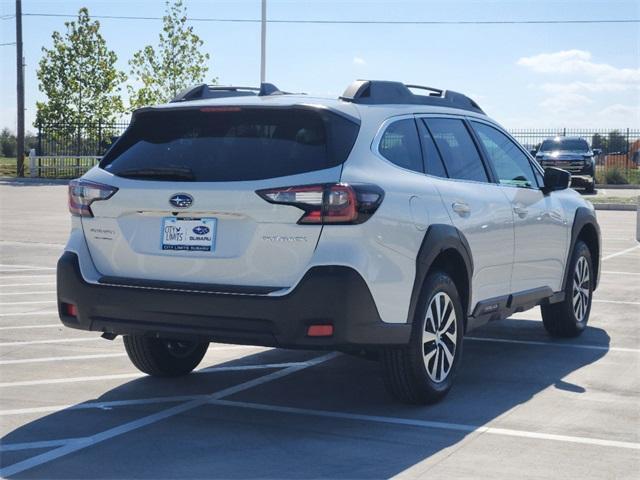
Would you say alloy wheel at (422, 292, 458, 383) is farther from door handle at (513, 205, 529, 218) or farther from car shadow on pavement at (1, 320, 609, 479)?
door handle at (513, 205, 529, 218)

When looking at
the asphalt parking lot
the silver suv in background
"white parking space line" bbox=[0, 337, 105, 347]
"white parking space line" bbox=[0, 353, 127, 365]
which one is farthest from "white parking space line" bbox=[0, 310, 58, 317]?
the silver suv in background

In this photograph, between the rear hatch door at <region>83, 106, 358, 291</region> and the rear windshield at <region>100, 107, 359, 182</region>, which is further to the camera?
the rear windshield at <region>100, 107, 359, 182</region>

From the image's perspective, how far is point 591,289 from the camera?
31.4 ft

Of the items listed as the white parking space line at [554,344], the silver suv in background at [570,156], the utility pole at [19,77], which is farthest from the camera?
the utility pole at [19,77]

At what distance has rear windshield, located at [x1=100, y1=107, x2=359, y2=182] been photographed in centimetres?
593

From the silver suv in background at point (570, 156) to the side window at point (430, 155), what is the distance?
28727 millimetres

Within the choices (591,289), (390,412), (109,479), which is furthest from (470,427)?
(591,289)

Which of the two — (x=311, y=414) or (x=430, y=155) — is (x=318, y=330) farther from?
(x=430, y=155)

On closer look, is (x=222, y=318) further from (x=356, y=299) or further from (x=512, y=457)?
(x=512, y=457)

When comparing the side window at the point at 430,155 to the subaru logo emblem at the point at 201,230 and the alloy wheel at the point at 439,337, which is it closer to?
the alloy wheel at the point at 439,337

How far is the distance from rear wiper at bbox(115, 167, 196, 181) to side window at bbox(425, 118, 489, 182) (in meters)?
1.80

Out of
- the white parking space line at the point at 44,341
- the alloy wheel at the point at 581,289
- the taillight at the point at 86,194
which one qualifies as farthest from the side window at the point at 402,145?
the white parking space line at the point at 44,341

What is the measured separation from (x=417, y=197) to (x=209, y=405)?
1748 millimetres

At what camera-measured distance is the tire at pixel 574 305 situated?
9008 millimetres
